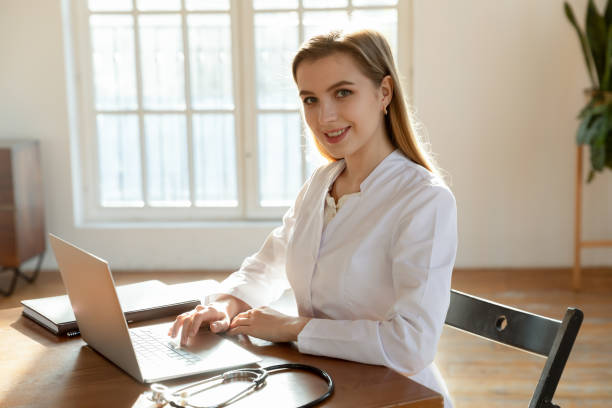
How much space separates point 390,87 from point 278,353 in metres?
0.70

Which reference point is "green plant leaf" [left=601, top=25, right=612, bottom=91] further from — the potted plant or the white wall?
the white wall

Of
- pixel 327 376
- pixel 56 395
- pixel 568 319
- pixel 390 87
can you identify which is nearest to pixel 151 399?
pixel 56 395

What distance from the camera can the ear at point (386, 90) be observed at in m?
1.81

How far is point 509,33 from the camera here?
203 inches

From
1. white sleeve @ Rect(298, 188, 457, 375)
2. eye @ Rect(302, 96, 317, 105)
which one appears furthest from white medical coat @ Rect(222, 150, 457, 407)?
eye @ Rect(302, 96, 317, 105)

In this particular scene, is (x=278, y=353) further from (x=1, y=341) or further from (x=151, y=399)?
(x=1, y=341)

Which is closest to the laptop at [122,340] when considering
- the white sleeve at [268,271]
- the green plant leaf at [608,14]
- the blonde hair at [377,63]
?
the white sleeve at [268,271]

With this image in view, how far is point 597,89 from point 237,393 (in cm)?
415

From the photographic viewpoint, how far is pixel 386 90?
1.83m

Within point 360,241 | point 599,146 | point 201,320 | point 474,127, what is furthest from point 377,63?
point 474,127

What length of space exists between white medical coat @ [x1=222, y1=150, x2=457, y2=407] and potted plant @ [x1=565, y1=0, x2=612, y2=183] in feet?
10.0

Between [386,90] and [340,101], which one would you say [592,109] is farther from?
[340,101]

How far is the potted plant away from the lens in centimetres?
457

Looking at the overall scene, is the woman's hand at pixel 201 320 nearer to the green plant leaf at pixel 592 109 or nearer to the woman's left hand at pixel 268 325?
the woman's left hand at pixel 268 325
